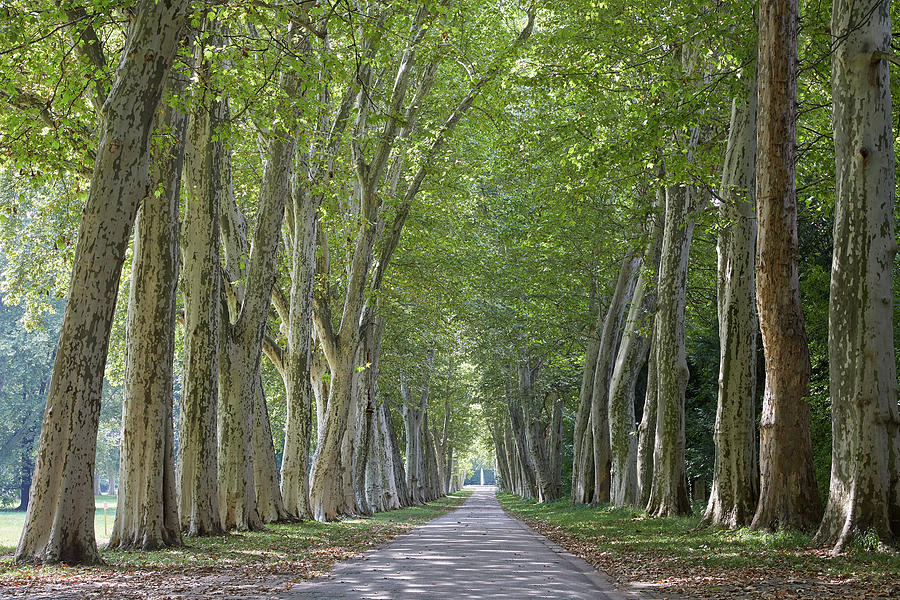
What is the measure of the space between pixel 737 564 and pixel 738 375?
16.0 ft

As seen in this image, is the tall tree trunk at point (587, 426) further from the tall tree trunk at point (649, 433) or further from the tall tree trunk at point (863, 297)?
the tall tree trunk at point (863, 297)

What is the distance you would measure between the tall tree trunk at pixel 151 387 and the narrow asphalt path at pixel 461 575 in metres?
2.79

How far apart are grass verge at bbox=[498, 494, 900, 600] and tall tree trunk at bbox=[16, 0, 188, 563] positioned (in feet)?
19.7

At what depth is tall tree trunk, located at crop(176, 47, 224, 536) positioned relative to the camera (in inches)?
551

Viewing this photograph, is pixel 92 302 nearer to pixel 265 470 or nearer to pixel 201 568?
pixel 201 568

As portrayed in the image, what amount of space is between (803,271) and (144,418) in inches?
676

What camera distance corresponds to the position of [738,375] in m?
14.1

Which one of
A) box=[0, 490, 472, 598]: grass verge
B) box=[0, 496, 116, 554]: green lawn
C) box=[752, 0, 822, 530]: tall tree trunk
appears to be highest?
box=[752, 0, 822, 530]: tall tree trunk

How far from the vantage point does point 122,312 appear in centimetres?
2383

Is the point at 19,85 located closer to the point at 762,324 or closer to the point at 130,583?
the point at 130,583

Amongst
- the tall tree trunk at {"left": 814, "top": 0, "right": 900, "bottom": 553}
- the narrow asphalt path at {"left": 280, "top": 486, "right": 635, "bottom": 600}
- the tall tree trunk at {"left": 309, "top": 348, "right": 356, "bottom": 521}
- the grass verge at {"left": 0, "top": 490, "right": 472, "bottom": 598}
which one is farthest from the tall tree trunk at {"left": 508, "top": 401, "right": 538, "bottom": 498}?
the tall tree trunk at {"left": 814, "top": 0, "right": 900, "bottom": 553}

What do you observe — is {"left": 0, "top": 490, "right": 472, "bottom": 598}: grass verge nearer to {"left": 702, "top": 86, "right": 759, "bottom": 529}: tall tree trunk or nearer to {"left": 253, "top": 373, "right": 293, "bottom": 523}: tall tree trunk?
{"left": 253, "top": 373, "right": 293, "bottom": 523}: tall tree trunk

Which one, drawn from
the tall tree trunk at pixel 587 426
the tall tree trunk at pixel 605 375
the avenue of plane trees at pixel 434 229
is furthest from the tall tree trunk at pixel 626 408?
the tall tree trunk at pixel 587 426

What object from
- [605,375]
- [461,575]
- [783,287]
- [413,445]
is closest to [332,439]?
[605,375]
